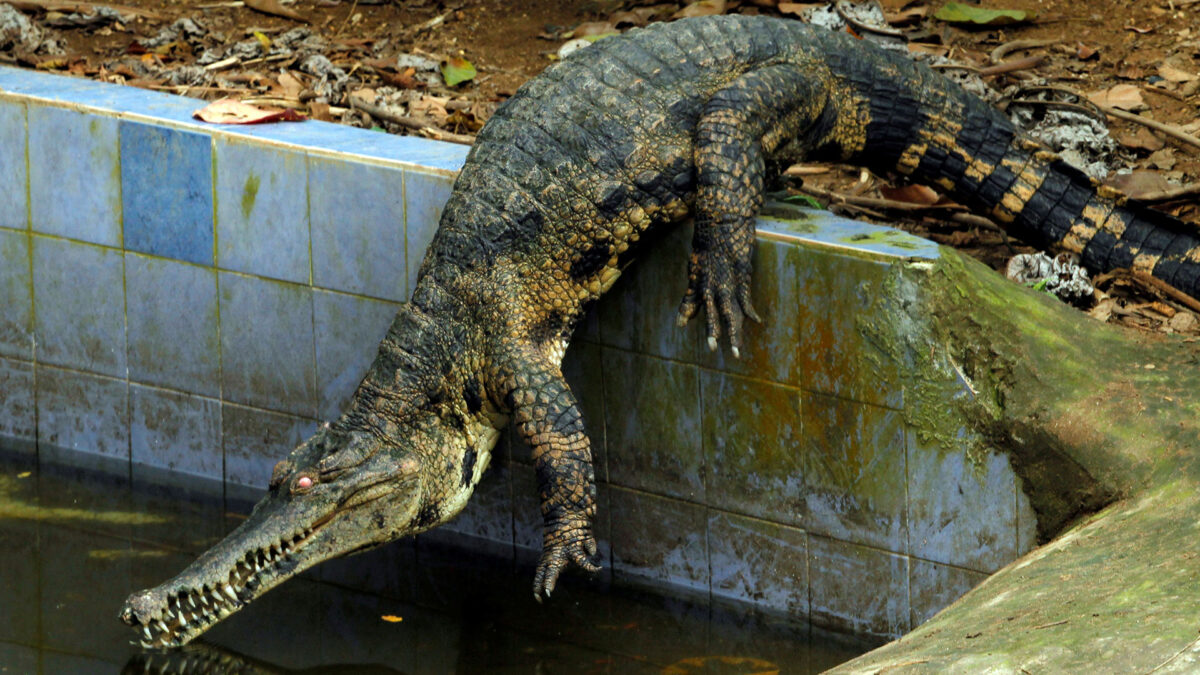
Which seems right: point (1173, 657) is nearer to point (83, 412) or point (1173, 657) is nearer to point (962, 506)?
point (962, 506)

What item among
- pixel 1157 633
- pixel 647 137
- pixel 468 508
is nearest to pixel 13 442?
pixel 468 508

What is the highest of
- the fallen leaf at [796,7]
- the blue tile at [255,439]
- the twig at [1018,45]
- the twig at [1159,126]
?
the fallen leaf at [796,7]

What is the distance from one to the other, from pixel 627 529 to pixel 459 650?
77 centimetres

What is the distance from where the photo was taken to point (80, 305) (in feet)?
18.7

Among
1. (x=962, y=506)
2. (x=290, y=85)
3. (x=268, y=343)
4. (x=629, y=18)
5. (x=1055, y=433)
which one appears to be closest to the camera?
(x=1055, y=433)

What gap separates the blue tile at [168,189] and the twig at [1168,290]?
344 cm

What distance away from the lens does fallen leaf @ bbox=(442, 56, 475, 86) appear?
632 cm

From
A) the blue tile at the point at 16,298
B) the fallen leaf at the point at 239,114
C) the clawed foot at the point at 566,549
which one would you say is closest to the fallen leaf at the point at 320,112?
the fallen leaf at the point at 239,114

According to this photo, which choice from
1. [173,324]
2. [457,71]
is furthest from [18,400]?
[457,71]

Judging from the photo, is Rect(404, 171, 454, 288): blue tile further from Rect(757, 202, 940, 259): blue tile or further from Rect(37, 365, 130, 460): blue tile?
Rect(37, 365, 130, 460): blue tile

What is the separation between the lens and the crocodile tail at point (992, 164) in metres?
4.92

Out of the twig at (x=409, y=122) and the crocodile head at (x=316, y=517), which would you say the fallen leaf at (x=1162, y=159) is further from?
the crocodile head at (x=316, y=517)

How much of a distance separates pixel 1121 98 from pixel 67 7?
5.21 meters

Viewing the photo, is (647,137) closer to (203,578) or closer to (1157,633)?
(203,578)
